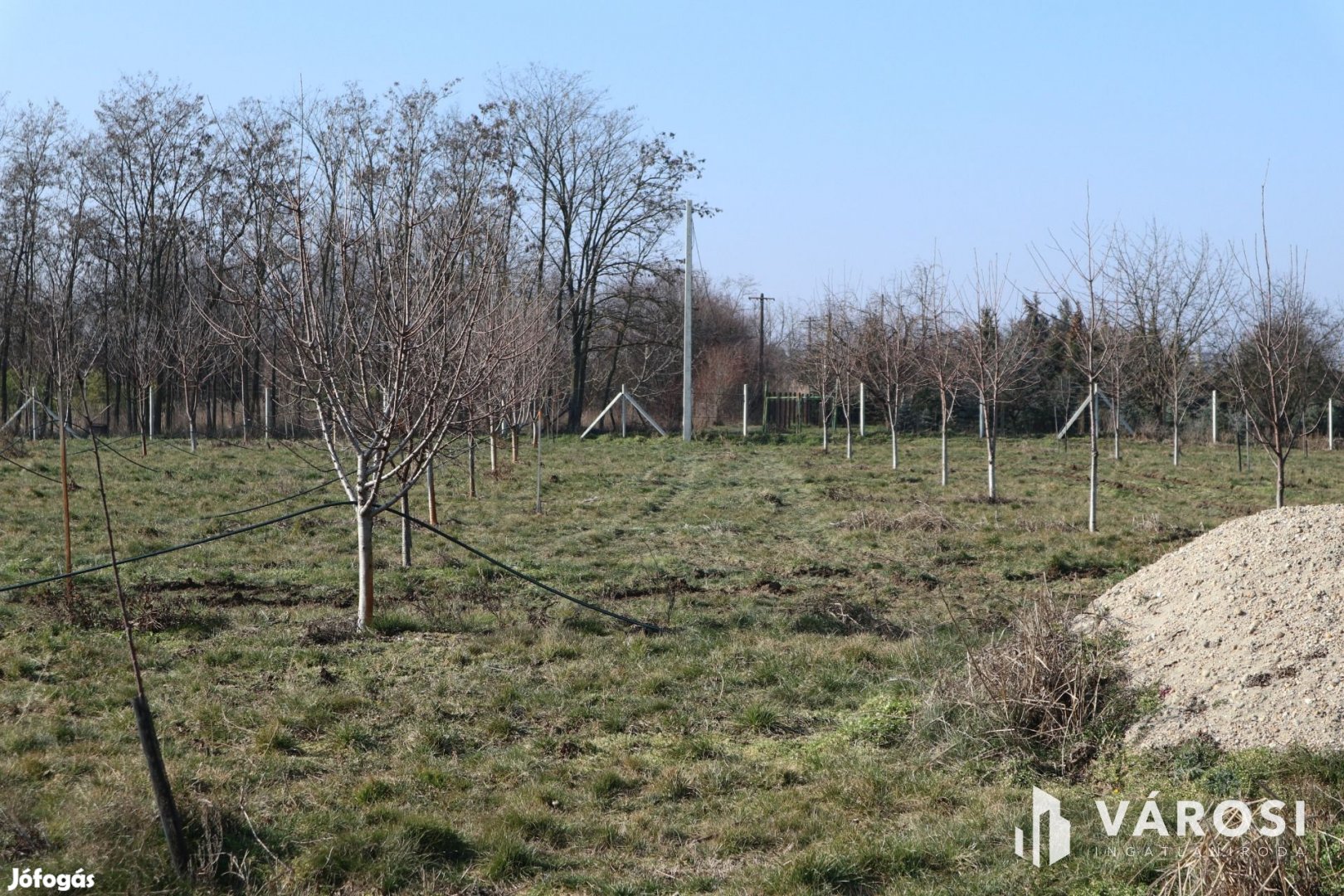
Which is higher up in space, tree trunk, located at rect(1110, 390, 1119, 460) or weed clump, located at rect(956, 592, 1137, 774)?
tree trunk, located at rect(1110, 390, 1119, 460)

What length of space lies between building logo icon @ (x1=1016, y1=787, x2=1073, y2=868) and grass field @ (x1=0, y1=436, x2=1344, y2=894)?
6 centimetres

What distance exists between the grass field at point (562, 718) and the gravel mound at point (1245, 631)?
0.23m

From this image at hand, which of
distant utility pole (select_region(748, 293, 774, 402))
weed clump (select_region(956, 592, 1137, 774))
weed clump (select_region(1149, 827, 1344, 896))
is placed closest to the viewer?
weed clump (select_region(1149, 827, 1344, 896))

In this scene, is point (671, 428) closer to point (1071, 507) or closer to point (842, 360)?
point (842, 360)

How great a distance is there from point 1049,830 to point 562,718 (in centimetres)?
287

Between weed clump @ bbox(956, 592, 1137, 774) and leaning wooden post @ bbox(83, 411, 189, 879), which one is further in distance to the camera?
weed clump @ bbox(956, 592, 1137, 774)

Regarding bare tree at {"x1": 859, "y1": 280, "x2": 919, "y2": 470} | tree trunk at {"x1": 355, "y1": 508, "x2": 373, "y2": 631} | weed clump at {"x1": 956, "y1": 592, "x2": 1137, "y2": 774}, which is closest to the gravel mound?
weed clump at {"x1": 956, "y1": 592, "x2": 1137, "y2": 774}

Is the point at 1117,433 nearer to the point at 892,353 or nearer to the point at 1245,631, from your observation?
the point at 892,353

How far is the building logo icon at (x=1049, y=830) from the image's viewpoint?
4328mm

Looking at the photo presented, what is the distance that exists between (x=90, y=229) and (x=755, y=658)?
3488 cm

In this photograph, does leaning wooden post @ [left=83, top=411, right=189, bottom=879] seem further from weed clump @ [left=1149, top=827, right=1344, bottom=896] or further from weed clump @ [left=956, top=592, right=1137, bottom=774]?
weed clump @ [left=956, top=592, right=1137, bottom=774]

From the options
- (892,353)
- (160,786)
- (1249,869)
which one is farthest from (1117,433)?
(160,786)

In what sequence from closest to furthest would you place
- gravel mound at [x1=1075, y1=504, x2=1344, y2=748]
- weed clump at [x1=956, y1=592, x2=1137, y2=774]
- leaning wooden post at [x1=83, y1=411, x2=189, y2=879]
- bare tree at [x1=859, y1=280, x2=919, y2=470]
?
leaning wooden post at [x1=83, y1=411, x2=189, y2=879], gravel mound at [x1=1075, y1=504, x2=1344, y2=748], weed clump at [x1=956, y1=592, x2=1137, y2=774], bare tree at [x1=859, y1=280, x2=919, y2=470]

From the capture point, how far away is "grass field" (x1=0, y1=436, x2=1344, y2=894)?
14.3ft
